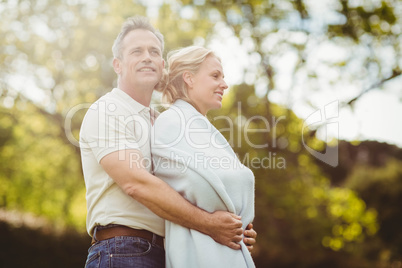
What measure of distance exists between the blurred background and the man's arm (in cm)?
601

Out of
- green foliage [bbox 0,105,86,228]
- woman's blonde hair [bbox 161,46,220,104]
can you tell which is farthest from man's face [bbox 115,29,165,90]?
green foliage [bbox 0,105,86,228]

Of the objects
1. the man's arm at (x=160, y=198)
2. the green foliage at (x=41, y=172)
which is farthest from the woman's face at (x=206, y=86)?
the green foliage at (x=41, y=172)

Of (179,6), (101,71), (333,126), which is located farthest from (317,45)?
(101,71)

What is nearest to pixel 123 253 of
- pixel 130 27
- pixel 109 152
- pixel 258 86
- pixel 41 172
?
pixel 109 152

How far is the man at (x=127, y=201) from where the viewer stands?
74.3 inches

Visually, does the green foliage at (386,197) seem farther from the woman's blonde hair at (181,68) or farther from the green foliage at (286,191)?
the woman's blonde hair at (181,68)

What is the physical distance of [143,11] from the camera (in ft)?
29.2

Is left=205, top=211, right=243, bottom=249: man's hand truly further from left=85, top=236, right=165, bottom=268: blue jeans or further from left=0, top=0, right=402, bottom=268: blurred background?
left=0, top=0, right=402, bottom=268: blurred background

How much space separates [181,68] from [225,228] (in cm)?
104

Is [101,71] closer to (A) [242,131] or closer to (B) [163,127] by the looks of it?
(A) [242,131]

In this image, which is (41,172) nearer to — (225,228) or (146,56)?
(146,56)

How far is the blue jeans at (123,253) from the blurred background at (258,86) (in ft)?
20.0

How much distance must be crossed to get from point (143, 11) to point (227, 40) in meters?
1.99
